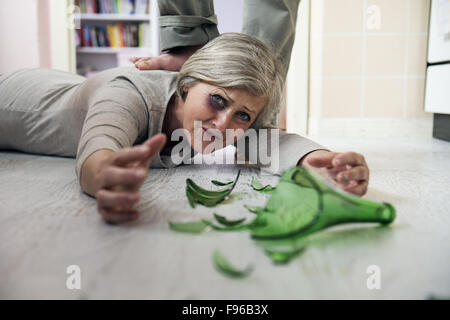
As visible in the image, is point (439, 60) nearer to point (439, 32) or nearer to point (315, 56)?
point (439, 32)

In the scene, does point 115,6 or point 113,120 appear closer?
point 113,120

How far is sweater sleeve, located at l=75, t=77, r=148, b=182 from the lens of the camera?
68 centimetres

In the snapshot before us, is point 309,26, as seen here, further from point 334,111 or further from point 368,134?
point 368,134

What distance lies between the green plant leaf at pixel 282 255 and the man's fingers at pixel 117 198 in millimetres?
176

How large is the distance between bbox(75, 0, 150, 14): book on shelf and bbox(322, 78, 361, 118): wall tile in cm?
187

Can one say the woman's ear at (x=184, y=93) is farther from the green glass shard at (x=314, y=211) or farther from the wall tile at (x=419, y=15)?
the wall tile at (x=419, y=15)

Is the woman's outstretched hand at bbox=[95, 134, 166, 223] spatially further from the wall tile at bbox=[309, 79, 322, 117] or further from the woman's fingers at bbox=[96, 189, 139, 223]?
the wall tile at bbox=[309, 79, 322, 117]

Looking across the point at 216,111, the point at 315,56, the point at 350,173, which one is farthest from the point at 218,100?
the point at 315,56

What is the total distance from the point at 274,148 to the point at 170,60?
441 mm

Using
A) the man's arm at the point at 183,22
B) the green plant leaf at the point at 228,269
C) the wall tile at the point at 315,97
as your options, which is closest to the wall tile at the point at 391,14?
the wall tile at the point at 315,97

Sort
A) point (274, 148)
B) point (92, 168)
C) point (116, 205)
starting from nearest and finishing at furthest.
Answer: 1. point (116, 205)
2. point (92, 168)
3. point (274, 148)

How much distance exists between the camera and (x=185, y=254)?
1.51 ft

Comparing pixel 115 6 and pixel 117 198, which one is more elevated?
pixel 115 6
